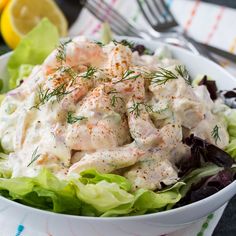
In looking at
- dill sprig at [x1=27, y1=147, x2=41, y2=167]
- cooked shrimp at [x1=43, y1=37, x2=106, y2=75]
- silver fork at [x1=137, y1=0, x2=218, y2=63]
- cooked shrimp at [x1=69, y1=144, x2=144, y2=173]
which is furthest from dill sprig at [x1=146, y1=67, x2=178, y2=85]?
silver fork at [x1=137, y1=0, x2=218, y2=63]

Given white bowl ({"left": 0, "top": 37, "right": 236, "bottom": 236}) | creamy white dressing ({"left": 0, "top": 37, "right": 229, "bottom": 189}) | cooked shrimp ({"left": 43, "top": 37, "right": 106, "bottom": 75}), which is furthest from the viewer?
cooked shrimp ({"left": 43, "top": 37, "right": 106, "bottom": 75})

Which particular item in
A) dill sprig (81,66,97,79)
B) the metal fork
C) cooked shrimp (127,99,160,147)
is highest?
dill sprig (81,66,97,79)

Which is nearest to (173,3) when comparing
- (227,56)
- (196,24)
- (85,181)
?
(196,24)

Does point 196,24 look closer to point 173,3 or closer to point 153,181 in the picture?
point 173,3

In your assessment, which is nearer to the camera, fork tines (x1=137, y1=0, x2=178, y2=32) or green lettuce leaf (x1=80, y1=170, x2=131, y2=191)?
green lettuce leaf (x1=80, y1=170, x2=131, y2=191)

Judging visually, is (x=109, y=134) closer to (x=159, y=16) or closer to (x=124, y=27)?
(x=124, y=27)

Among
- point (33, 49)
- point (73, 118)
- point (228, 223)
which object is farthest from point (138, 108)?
point (33, 49)

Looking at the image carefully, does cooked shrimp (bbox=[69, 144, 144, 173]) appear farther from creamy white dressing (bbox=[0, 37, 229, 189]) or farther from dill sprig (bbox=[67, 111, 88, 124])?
dill sprig (bbox=[67, 111, 88, 124])
